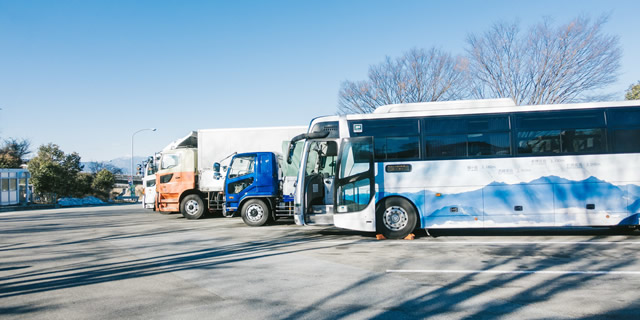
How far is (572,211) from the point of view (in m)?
9.71

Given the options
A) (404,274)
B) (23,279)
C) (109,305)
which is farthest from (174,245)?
(404,274)

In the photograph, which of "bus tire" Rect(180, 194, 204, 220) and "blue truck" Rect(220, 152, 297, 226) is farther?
"bus tire" Rect(180, 194, 204, 220)

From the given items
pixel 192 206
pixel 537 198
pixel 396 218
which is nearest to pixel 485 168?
pixel 537 198

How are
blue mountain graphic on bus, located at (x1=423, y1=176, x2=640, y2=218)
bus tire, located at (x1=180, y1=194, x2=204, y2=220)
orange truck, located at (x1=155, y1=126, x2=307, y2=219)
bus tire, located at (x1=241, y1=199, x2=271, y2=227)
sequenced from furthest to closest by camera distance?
bus tire, located at (x1=180, y1=194, x2=204, y2=220) → orange truck, located at (x1=155, y1=126, x2=307, y2=219) → bus tire, located at (x1=241, y1=199, x2=271, y2=227) → blue mountain graphic on bus, located at (x1=423, y1=176, x2=640, y2=218)

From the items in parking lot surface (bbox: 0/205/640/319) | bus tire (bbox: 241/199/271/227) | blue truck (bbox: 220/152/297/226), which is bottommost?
parking lot surface (bbox: 0/205/640/319)

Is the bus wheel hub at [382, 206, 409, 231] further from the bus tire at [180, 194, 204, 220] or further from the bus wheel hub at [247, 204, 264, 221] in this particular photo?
the bus tire at [180, 194, 204, 220]

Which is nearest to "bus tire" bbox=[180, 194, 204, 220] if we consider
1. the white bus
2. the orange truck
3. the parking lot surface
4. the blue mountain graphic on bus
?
the orange truck

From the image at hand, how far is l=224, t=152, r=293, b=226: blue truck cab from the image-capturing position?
1370 cm

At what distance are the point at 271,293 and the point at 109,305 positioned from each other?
6.19 feet

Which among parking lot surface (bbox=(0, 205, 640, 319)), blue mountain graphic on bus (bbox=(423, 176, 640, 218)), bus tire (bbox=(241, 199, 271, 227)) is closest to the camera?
parking lot surface (bbox=(0, 205, 640, 319))

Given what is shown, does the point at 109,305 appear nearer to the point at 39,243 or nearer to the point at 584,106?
the point at 39,243

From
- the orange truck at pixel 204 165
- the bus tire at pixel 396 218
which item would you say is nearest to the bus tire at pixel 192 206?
the orange truck at pixel 204 165

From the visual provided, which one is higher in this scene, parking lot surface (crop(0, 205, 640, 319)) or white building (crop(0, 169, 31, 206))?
white building (crop(0, 169, 31, 206))

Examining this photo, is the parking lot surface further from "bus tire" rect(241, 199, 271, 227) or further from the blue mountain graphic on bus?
"bus tire" rect(241, 199, 271, 227)
